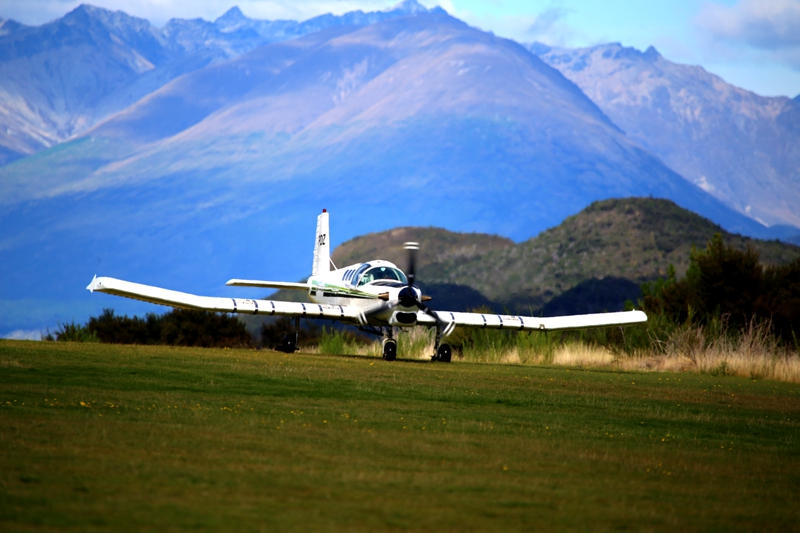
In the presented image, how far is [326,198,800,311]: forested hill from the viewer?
7488cm

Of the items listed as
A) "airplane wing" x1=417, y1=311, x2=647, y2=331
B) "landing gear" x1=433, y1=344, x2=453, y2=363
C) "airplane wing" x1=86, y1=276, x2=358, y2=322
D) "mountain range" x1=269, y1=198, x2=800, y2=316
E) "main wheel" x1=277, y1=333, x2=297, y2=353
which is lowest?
"landing gear" x1=433, y1=344, x2=453, y2=363

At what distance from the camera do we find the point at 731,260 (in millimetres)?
31219

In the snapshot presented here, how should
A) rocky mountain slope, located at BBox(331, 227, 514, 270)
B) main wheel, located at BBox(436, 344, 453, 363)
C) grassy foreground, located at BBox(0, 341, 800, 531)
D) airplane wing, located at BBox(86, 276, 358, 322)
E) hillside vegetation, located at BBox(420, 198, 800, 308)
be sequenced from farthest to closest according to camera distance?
rocky mountain slope, located at BBox(331, 227, 514, 270) → hillside vegetation, located at BBox(420, 198, 800, 308) → main wheel, located at BBox(436, 344, 453, 363) → airplane wing, located at BBox(86, 276, 358, 322) → grassy foreground, located at BBox(0, 341, 800, 531)

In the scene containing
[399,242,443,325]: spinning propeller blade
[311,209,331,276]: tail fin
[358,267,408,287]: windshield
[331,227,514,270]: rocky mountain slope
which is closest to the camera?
[399,242,443,325]: spinning propeller blade

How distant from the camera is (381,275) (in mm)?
25234

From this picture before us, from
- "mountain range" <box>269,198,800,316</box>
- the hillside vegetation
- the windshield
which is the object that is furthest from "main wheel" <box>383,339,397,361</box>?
the hillside vegetation

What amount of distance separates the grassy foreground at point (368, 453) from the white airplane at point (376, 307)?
540 centimetres

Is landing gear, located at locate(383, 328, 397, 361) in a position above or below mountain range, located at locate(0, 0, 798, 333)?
below

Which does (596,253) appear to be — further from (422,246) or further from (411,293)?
(411,293)

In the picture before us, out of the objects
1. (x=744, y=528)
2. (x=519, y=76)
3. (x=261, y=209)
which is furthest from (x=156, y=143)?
(x=744, y=528)

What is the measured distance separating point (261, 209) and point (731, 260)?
4482 inches

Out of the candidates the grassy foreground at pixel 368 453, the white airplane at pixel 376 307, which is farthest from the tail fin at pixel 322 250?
the grassy foreground at pixel 368 453

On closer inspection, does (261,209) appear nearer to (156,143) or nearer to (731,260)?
(156,143)

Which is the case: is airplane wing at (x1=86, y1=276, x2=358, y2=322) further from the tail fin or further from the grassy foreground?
the tail fin
